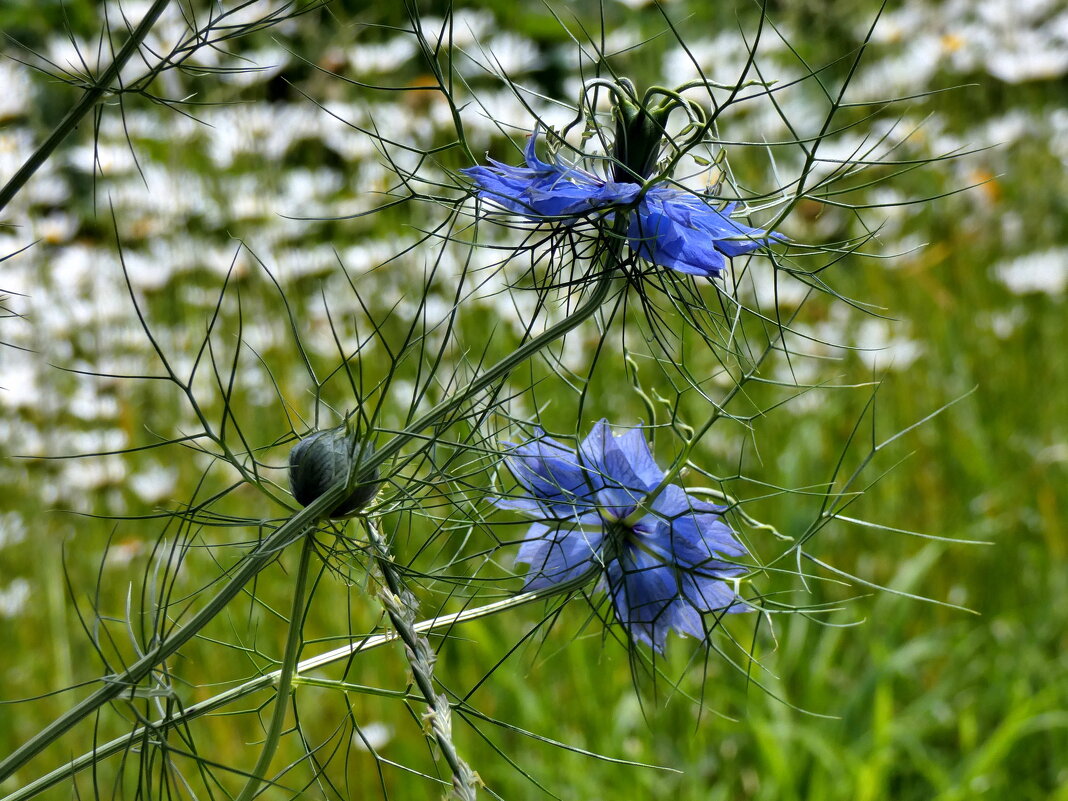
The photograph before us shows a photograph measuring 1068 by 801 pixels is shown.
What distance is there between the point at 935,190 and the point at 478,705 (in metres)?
1.80

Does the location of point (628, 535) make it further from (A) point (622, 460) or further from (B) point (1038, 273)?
(B) point (1038, 273)

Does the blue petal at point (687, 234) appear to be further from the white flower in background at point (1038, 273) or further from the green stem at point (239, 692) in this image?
the white flower in background at point (1038, 273)

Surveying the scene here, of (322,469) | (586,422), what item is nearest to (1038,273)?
(586,422)

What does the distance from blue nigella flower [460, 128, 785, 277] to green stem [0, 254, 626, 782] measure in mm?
33

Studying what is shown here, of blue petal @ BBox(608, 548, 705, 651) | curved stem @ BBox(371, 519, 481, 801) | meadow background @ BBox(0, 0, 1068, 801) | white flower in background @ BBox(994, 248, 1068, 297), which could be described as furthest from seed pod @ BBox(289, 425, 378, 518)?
white flower in background @ BBox(994, 248, 1068, 297)

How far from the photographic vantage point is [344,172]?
247 centimetres

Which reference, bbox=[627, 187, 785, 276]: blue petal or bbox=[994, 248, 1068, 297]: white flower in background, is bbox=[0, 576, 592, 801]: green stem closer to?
bbox=[627, 187, 785, 276]: blue petal

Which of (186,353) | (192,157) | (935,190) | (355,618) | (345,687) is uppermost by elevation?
(935,190)

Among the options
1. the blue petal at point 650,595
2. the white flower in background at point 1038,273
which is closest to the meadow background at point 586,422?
the white flower in background at point 1038,273

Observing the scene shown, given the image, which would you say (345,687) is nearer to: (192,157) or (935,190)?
(192,157)

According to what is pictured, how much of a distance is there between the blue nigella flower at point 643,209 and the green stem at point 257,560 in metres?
0.03

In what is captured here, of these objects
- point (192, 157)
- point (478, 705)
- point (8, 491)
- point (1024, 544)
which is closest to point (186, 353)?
point (192, 157)

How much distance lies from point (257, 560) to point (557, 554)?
20 cm

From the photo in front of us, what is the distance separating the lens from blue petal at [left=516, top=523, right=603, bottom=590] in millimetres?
524
